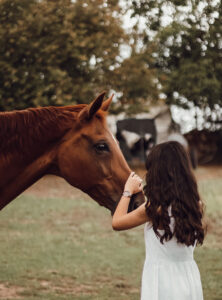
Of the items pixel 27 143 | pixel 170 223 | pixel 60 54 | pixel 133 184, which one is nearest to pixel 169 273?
pixel 170 223

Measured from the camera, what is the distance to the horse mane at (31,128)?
126 inches

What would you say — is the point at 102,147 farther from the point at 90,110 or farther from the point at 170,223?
the point at 170,223

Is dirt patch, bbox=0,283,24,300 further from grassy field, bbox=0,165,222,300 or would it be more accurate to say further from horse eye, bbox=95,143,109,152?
horse eye, bbox=95,143,109,152

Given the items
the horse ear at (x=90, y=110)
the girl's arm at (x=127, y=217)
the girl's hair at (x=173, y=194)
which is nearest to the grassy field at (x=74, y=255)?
the horse ear at (x=90, y=110)

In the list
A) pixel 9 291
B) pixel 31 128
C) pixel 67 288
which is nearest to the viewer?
pixel 31 128

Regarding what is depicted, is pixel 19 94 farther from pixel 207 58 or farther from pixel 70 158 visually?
pixel 70 158

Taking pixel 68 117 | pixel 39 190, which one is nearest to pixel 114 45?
pixel 39 190

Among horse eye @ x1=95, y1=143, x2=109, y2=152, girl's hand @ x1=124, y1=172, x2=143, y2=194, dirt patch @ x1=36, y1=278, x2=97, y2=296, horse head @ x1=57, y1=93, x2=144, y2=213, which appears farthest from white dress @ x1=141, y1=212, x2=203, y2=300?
dirt patch @ x1=36, y1=278, x2=97, y2=296

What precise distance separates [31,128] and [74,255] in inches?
184

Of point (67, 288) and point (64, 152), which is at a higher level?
point (64, 152)

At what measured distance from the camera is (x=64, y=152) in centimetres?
335

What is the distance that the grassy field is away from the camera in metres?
5.61

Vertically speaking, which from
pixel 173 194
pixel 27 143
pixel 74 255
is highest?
pixel 173 194

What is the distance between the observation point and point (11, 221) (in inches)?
409
